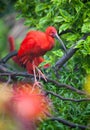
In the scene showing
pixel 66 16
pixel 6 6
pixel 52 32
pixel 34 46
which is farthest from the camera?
pixel 6 6

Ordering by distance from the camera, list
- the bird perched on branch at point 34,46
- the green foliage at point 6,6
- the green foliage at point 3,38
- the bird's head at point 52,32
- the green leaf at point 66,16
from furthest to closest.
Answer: the green foliage at point 6,6 → the green foliage at point 3,38 → the bird perched on branch at point 34,46 → the bird's head at point 52,32 → the green leaf at point 66,16

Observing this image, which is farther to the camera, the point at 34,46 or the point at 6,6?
the point at 6,6

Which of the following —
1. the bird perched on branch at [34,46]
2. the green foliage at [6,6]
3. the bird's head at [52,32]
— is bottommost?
the bird perched on branch at [34,46]

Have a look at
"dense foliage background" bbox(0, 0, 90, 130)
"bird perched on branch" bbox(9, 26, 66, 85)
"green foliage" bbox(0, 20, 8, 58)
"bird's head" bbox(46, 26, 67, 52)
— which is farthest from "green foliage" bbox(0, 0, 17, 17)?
"dense foliage background" bbox(0, 0, 90, 130)


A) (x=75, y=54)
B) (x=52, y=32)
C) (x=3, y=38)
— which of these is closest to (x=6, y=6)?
(x=3, y=38)

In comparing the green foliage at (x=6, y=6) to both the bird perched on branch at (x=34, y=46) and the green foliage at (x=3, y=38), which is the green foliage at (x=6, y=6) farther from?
the bird perched on branch at (x=34, y=46)

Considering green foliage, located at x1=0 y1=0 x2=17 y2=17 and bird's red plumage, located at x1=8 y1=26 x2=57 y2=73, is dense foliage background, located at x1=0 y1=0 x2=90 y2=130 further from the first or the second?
green foliage, located at x1=0 y1=0 x2=17 y2=17

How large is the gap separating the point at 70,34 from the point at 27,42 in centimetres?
116

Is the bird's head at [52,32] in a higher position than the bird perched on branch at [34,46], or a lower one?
higher

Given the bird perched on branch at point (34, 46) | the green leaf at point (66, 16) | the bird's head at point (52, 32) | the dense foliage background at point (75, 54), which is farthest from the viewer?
the bird perched on branch at point (34, 46)

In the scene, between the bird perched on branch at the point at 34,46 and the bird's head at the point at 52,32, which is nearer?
the bird's head at the point at 52,32

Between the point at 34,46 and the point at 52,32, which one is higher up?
the point at 52,32

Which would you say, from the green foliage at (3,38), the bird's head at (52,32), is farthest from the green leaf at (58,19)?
the green foliage at (3,38)

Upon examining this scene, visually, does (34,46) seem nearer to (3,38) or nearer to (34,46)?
(34,46)
